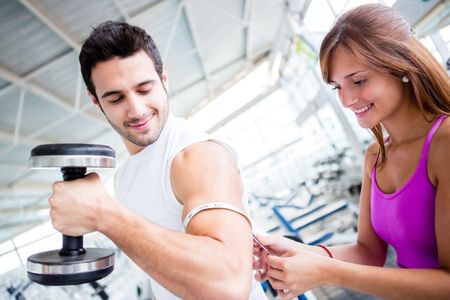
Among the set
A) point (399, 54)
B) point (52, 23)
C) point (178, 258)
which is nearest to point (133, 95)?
point (178, 258)

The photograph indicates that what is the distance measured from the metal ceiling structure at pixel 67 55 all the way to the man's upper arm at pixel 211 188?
18.9 inches

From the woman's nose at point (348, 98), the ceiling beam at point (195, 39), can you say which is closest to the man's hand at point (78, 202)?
the woman's nose at point (348, 98)

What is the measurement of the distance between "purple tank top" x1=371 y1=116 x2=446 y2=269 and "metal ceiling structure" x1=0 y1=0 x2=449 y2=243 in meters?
0.71

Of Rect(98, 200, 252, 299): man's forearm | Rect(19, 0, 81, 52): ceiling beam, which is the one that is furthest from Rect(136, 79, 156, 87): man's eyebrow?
Rect(19, 0, 81, 52): ceiling beam

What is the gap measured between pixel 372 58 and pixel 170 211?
704 mm

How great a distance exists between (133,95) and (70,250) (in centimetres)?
45

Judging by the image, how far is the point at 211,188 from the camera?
859mm

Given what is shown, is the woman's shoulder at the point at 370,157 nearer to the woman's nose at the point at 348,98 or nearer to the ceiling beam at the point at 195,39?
the woman's nose at the point at 348,98

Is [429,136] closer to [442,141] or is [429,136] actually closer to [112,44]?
[442,141]

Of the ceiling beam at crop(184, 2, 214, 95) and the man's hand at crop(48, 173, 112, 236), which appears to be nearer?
the man's hand at crop(48, 173, 112, 236)

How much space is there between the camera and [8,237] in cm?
145

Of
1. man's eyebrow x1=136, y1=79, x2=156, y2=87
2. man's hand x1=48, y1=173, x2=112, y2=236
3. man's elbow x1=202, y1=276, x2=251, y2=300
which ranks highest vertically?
man's eyebrow x1=136, y1=79, x2=156, y2=87

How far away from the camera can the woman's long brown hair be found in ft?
3.10

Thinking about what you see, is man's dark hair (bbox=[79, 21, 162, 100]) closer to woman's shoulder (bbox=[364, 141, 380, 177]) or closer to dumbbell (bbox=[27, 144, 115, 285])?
dumbbell (bbox=[27, 144, 115, 285])
